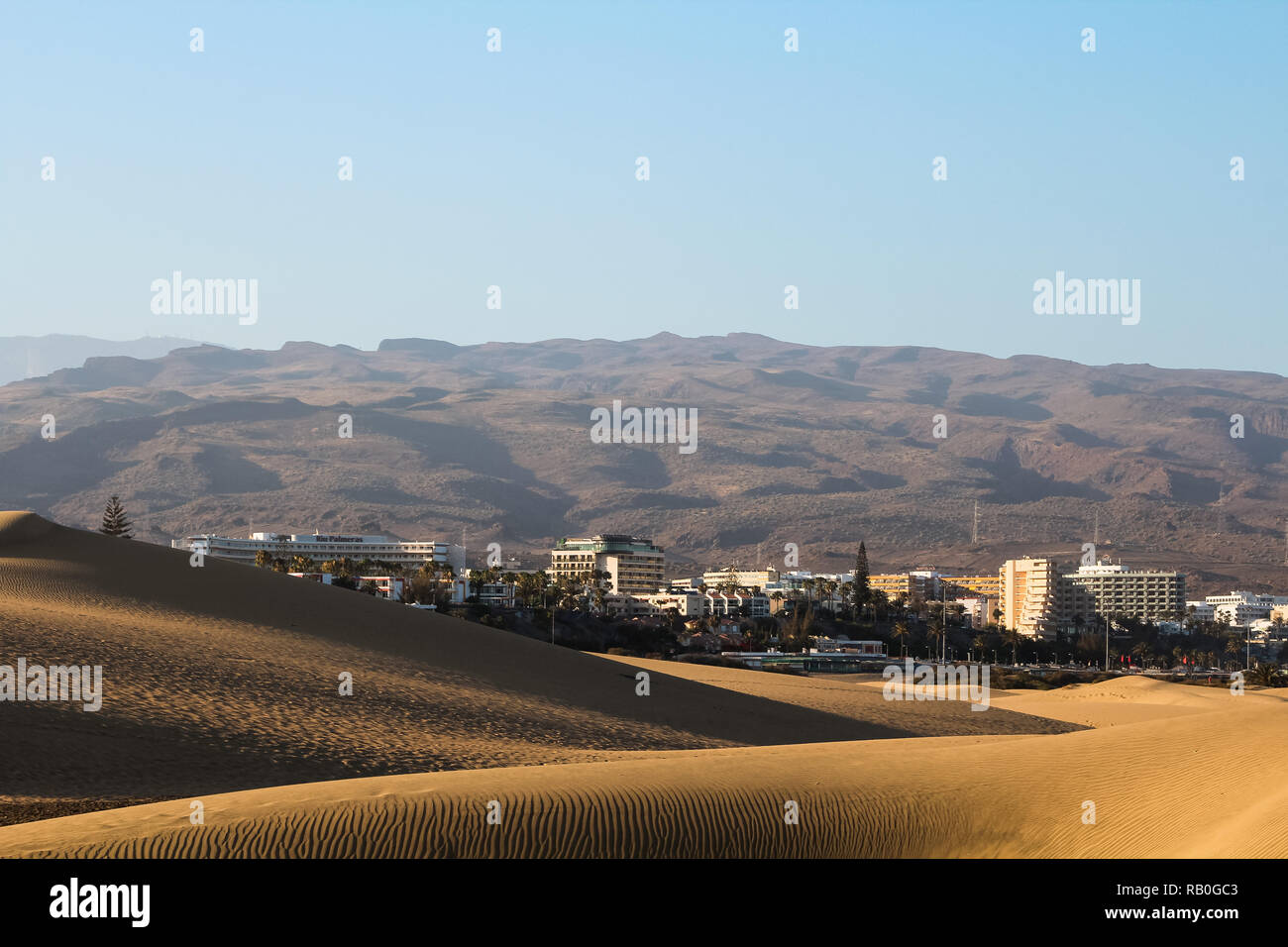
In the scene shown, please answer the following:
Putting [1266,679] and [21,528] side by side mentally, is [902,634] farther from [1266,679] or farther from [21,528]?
[21,528]

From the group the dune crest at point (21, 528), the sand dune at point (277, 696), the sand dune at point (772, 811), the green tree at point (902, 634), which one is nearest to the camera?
the sand dune at point (772, 811)

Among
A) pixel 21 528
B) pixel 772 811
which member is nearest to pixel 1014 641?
pixel 21 528

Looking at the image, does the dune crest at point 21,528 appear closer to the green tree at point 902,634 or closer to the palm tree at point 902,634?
the palm tree at point 902,634

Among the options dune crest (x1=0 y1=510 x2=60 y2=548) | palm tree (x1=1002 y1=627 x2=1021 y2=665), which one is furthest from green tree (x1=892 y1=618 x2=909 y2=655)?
dune crest (x1=0 y1=510 x2=60 y2=548)

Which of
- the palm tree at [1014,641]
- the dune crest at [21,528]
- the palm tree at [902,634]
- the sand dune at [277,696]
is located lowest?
the palm tree at [1014,641]

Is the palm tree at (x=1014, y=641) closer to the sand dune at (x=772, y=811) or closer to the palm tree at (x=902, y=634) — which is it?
the palm tree at (x=902, y=634)

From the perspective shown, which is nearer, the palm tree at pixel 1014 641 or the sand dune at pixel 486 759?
the sand dune at pixel 486 759

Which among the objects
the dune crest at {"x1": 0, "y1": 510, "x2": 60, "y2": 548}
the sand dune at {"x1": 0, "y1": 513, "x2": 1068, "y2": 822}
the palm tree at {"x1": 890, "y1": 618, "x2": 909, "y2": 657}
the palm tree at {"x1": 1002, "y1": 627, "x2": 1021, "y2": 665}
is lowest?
the palm tree at {"x1": 1002, "y1": 627, "x2": 1021, "y2": 665}

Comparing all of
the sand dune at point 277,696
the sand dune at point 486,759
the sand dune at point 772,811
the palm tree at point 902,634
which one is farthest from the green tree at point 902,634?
the sand dune at point 772,811

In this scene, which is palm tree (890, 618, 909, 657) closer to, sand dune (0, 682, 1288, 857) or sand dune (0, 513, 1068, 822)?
sand dune (0, 513, 1068, 822)

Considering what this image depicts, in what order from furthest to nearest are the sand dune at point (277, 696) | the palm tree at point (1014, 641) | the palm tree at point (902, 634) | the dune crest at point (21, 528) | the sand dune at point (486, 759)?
1. the palm tree at point (1014, 641)
2. the palm tree at point (902, 634)
3. the dune crest at point (21, 528)
4. the sand dune at point (277, 696)
5. the sand dune at point (486, 759)

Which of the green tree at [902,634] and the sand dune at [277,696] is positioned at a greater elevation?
the sand dune at [277,696]

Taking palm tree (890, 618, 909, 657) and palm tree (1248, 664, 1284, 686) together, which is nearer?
palm tree (1248, 664, 1284, 686)
